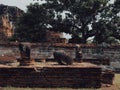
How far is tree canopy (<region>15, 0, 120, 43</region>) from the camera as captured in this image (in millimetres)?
24578

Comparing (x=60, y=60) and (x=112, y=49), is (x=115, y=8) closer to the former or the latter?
(x=112, y=49)

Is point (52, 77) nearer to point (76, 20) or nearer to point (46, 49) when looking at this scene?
A: point (46, 49)

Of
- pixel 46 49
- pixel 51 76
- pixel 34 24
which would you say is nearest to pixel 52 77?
pixel 51 76

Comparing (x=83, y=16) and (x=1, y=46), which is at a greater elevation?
(x=83, y=16)

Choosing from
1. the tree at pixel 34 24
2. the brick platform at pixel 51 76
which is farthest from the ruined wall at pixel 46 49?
the tree at pixel 34 24

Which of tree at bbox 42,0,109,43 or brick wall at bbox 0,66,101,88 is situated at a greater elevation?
tree at bbox 42,0,109,43

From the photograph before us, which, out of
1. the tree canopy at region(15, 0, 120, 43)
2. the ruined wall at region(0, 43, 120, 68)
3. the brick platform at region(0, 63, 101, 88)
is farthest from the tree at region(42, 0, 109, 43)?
the brick platform at region(0, 63, 101, 88)

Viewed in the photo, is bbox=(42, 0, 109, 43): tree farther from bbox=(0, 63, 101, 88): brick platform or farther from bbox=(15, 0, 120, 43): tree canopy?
bbox=(0, 63, 101, 88): brick platform

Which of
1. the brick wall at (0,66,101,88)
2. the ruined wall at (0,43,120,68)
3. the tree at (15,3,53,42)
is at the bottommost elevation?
the brick wall at (0,66,101,88)

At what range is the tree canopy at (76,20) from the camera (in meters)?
24.6

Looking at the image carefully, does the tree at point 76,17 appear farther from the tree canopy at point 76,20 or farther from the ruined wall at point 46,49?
the ruined wall at point 46,49

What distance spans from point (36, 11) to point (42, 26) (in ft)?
4.00

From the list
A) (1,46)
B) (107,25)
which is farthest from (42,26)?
(1,46)

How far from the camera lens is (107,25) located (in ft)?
81.9
